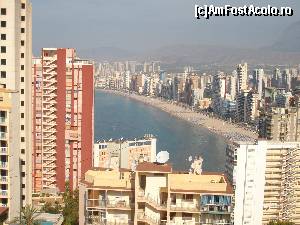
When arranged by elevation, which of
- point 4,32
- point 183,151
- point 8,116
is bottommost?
point 183,151

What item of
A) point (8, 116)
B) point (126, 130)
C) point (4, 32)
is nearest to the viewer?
point (8, 116)

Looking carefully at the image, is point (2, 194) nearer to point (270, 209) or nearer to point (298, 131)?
point (270, 209)

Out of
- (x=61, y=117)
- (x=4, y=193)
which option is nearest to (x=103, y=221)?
(x=4, y=193)

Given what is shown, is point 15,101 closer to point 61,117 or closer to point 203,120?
point 61,117

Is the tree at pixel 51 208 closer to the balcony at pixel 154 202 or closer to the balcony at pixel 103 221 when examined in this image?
the balcony at pixel 103 221

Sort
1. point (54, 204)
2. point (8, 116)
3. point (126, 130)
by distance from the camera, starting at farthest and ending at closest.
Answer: point (126, 130)
point (54, 204)
point (8, 116)

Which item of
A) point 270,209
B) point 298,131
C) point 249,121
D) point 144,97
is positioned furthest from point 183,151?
point 144,97
